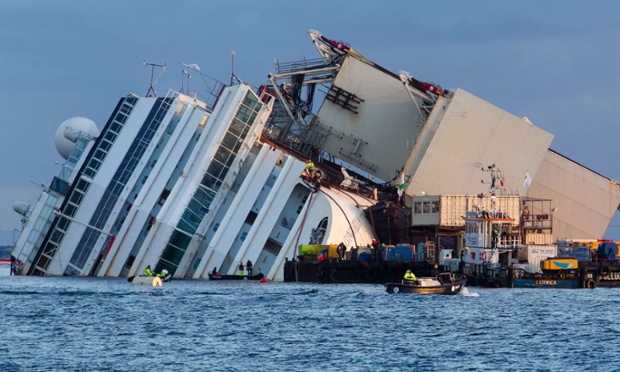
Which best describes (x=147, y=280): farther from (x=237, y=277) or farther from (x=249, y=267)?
(x=249, y=267)

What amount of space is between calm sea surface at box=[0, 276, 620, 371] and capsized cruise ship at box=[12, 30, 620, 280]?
1601cm

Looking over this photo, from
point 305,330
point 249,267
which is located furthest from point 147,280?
point 305,330

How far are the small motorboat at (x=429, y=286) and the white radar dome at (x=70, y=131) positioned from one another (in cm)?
3876

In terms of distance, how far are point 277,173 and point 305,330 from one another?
42.7 meters

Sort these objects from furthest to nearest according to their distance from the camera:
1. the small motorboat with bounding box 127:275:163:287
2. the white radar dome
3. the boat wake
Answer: the white radar dome < the small motorboat with bounding box 127:275:163:287 < the boat wake

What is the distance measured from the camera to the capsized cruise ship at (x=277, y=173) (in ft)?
336

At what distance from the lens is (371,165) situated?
11550 centimetres

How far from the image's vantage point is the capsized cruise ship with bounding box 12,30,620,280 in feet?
336

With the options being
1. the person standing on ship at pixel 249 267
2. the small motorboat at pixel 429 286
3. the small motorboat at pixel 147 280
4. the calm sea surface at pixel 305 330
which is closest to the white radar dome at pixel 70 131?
the person standing on ship at pixel 249 267

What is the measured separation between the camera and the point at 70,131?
115 metres

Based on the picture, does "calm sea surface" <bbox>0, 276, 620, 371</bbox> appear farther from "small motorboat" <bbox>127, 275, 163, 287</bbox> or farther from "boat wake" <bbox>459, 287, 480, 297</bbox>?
"small motorboat" <bbox>127, 275, 163, 287</bbox>

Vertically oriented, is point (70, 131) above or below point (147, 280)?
above

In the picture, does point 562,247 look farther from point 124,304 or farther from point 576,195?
point 124,304

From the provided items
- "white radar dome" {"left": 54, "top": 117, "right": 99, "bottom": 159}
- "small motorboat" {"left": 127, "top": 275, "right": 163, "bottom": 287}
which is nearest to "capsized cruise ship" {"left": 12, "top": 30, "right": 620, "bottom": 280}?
"white radar dome" {"left": 54, "top": 117, "right": 99, "bottom": 159}
